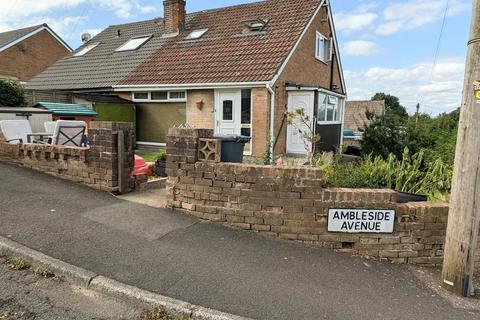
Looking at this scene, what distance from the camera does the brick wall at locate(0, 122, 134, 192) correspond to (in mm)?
5535

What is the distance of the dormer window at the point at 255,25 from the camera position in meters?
13.9

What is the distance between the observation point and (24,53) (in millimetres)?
26344

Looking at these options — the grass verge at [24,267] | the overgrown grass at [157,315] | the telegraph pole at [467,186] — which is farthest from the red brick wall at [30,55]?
the telegraph pole at [467,186]

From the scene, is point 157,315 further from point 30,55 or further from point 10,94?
point 30,55

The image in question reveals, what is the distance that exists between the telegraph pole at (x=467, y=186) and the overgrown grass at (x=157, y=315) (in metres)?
2.70

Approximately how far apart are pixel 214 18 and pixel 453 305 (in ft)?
52.2

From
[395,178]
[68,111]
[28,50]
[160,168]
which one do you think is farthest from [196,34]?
[28,50]

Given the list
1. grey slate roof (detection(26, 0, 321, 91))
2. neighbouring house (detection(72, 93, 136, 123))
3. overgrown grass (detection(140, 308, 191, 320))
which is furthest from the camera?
neighbouring house (detection(72, 93, 136, 123))

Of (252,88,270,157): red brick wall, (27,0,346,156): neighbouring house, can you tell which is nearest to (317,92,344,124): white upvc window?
(27,0,346,156): neighbouring house

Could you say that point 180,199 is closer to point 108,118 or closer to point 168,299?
point 168,299

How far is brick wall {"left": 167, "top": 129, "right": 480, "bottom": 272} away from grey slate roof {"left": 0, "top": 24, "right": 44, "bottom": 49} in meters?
28.2

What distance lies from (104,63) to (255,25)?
7.85m

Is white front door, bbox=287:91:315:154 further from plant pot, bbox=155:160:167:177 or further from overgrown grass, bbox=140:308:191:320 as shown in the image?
overgrown grass, bbox=140:308:191:320

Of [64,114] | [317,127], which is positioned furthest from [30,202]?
[317,127]
